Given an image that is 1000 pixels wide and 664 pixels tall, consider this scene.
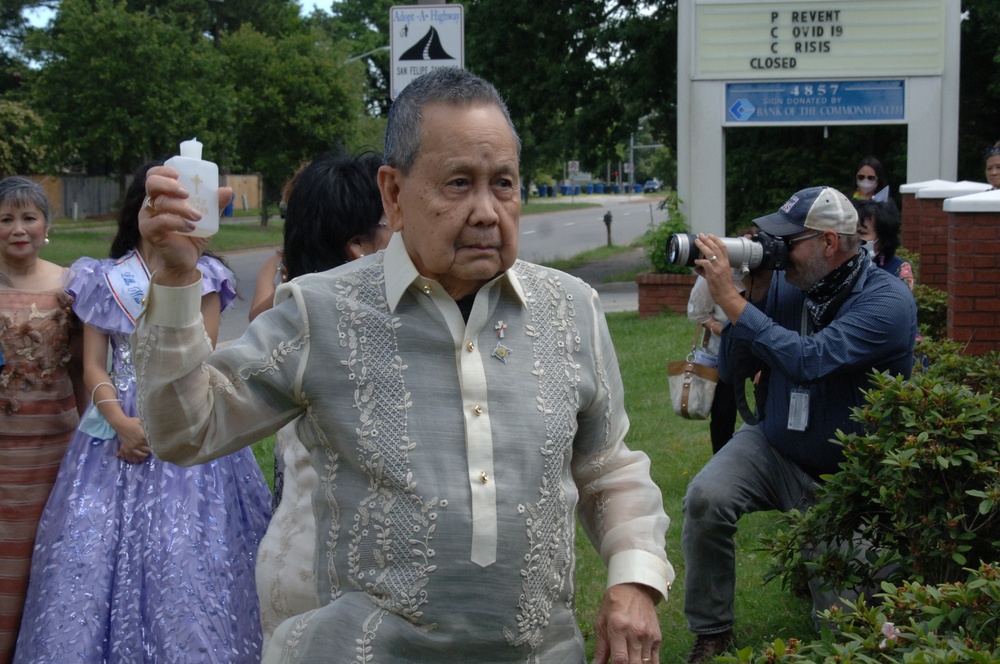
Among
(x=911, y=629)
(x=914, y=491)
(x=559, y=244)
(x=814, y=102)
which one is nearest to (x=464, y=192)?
(x=911, y=629)

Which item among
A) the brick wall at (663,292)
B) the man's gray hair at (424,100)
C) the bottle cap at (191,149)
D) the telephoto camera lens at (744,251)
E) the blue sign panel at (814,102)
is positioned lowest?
the brick wall at (663,292)

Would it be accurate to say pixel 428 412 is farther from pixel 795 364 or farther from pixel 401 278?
pixel 795 364

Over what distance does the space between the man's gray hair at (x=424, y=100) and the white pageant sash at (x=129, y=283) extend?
7.37 ft

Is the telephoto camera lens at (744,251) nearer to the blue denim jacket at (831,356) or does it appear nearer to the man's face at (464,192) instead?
the blue denim jacket at (831,356)

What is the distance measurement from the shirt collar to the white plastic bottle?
0.37m

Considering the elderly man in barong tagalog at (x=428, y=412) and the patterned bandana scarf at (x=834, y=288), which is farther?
the patterned bandana scarf at (x=834, y=288)

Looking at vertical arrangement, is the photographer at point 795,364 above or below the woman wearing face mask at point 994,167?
below

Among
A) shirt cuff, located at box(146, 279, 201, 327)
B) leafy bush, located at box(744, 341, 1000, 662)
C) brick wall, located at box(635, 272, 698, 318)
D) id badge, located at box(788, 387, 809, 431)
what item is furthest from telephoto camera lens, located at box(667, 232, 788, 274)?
brick wall, located at box(635, 272, 698, 318)

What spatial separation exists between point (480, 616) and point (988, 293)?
16.5ft

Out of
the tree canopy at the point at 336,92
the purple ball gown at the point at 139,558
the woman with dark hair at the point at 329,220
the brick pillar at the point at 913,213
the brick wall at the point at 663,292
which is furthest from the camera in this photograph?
the tree canopy at the point at 336,92

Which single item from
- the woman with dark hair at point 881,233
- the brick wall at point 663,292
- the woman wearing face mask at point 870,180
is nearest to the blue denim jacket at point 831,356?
the woman with dark hair at point 881,233

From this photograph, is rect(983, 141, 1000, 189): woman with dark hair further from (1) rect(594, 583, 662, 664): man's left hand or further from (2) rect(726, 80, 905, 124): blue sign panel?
(1) rect(594, 583, 662, 664): man's left hand

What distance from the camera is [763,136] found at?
883 inches

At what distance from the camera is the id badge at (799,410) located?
4754mm
